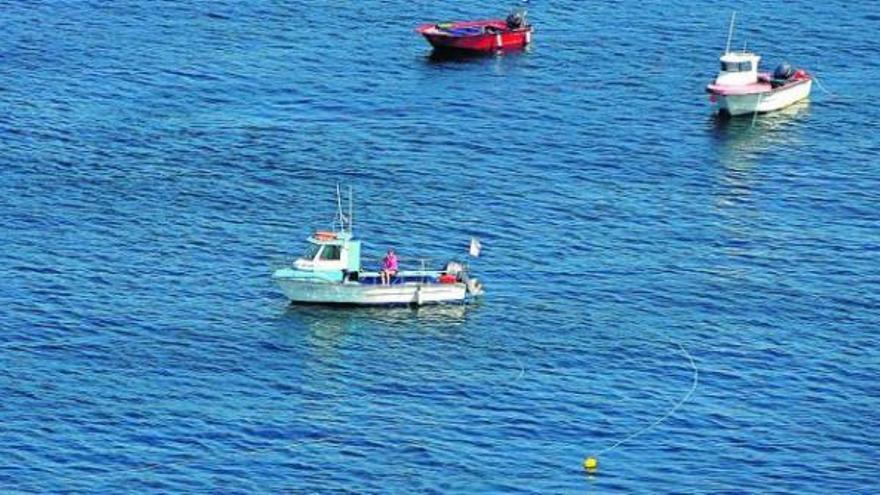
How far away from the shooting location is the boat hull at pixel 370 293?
562 ft

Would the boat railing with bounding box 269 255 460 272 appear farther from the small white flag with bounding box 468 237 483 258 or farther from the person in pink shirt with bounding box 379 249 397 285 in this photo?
the person in pink shirt with bounding box 379 249 397 285

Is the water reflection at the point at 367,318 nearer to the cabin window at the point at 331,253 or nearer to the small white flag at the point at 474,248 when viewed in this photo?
the cabin window at the point at 331,253

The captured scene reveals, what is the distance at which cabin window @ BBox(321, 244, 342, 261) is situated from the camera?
567ft

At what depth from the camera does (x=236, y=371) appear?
160250mm

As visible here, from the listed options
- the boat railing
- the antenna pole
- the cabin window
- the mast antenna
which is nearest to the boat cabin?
the cabin window

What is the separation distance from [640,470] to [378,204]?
49.7m

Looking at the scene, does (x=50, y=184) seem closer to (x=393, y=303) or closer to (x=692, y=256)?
(x=393, y=303)

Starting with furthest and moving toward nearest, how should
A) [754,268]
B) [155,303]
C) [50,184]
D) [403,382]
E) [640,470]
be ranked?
1. [50,184]
2. [754,268]
3. [155,303]
4. [403,382]
5. [640,470]

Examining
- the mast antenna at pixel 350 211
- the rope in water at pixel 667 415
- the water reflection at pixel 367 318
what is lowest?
the water reflection at pixel 367 318

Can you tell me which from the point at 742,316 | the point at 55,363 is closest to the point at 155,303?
the point at 55,363

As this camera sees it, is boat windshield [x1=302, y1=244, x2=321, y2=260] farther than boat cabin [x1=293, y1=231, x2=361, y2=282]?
Yes

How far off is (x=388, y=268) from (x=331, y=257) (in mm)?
3809

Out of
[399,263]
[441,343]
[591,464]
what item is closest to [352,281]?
[399,263]

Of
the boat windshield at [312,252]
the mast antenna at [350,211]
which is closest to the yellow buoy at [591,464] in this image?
the boat windshield at [312,252]
